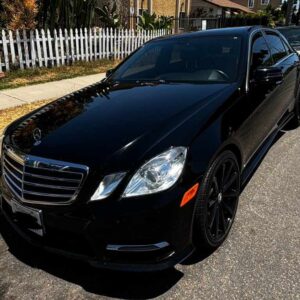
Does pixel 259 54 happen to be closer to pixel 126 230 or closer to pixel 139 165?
pixel 139 165

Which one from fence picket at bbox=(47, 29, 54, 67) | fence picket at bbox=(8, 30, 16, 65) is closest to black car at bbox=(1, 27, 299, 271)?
fence picket at bbox=(8, 30, 16, 65)

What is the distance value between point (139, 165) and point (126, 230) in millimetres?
396

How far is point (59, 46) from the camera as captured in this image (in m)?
10.8

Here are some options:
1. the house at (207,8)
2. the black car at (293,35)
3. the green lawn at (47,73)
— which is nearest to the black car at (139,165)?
the green lawn at (47,73)

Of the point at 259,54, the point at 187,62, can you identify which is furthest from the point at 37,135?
the point at 259,54

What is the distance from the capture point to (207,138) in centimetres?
261

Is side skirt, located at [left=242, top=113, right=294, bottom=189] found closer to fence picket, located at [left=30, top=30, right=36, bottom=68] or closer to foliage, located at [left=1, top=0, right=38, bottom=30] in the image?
fence picket, located at [left=30, top=30, right=36, bottom=68]

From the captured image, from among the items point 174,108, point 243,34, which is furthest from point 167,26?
point 174,108

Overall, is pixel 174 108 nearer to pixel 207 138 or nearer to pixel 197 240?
pixel 207 138

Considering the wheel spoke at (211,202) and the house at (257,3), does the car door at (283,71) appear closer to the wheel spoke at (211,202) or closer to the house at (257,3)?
the wheel spoke at (211,202)

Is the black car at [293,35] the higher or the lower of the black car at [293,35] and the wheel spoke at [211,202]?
the higher

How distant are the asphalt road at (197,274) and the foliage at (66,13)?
9072 millimetres

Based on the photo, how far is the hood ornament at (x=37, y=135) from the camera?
264cm

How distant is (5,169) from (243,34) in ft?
8.90
